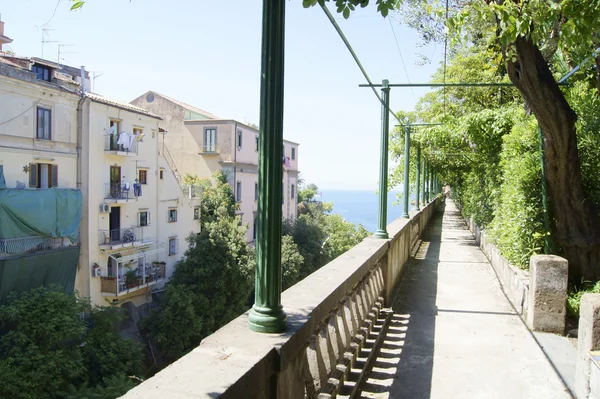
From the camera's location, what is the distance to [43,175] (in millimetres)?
22359

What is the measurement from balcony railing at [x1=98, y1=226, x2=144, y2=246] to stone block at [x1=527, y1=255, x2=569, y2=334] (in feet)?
76.2

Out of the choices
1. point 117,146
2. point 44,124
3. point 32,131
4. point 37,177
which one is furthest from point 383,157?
point 117,146

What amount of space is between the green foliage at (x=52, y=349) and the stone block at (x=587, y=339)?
59.5 ft

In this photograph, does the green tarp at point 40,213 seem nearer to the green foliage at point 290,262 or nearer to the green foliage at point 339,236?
the green foliage at point 290,262

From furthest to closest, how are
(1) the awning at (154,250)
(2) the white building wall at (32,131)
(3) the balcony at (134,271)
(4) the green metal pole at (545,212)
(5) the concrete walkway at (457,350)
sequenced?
(1) the awning at (154,250)
(3) the balcony at (134,271)
(2) the white building wall at (32,131)
(4) the green metal pole at (545,212)
(5) the concrete walkway at (457,350)

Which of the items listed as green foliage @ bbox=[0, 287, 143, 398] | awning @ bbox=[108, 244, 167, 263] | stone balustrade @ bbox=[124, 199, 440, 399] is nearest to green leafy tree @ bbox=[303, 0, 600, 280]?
stone balustrade @ bbox=[124, 199, 440, 399]

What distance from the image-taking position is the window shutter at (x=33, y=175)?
2156cm

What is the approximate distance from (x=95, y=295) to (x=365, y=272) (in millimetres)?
22997

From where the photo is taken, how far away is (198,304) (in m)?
26.4

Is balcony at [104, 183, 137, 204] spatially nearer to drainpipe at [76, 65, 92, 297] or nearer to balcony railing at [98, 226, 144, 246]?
drainpipe at [76, 65, 92, 297]

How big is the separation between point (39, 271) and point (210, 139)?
63.6 feet

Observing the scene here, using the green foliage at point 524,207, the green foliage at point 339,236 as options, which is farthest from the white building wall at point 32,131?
the green foliage at point 339,236

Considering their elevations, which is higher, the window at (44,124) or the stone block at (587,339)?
the window at (44,124)

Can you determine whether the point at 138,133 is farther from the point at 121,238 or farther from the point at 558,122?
the point at 558,122
